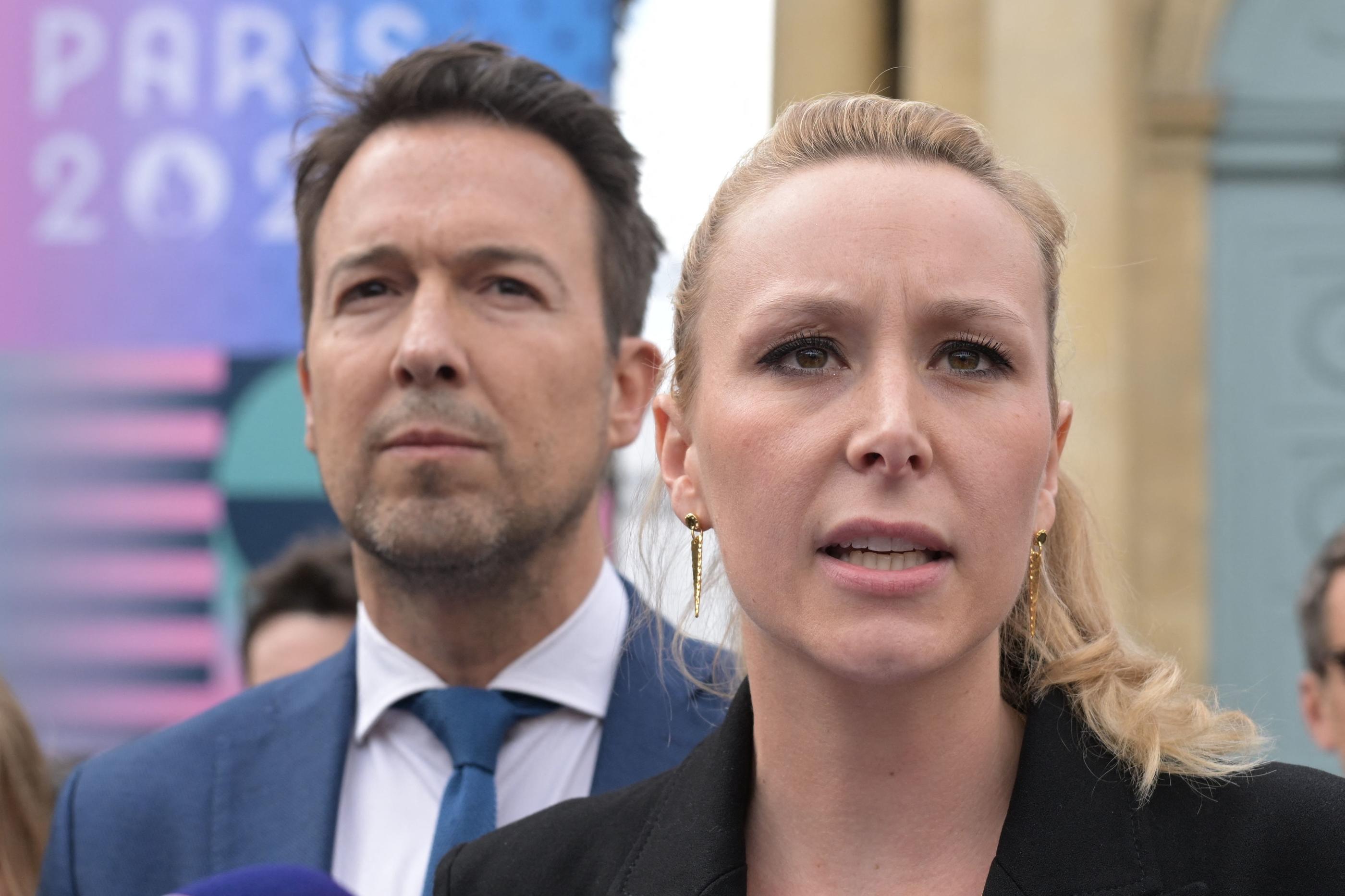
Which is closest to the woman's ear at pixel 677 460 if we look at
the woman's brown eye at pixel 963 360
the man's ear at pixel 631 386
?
the woman's brown eye at pixel 963 360

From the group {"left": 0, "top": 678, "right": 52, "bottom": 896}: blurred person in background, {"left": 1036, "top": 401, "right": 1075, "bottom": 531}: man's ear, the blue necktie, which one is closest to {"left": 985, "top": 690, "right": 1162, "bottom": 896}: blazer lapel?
{"left": 1036, "top": 401, "right": 1075, "bottom": 531}: man's ear

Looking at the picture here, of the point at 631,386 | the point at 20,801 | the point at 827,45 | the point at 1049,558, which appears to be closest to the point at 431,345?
the point at 631,386

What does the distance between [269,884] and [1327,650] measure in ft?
9.63

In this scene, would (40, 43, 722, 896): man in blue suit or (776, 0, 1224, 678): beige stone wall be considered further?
(776, 0, 1224, 678): beige stone wall

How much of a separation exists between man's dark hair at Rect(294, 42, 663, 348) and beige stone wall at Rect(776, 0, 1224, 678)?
320cm

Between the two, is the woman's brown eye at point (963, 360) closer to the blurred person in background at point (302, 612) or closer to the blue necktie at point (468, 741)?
the blue necktie at point (468, 741)

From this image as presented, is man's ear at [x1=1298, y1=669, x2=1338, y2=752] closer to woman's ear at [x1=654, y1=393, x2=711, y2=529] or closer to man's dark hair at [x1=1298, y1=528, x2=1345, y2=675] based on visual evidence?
man's dark hair at [x1=1298, y1=528, x2=1345, y2=675]

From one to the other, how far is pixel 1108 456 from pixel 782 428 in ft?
15.7

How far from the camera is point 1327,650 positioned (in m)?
3.87

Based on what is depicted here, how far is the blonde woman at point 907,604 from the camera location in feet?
6.48

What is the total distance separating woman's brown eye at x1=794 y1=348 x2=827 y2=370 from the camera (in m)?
2.08

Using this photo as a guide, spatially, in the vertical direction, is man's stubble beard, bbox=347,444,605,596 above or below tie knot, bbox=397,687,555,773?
above

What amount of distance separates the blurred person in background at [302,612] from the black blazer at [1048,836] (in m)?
2.54

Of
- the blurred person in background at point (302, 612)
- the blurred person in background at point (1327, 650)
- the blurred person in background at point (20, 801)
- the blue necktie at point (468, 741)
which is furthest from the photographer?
the blurred person in background at point (302, 612)
